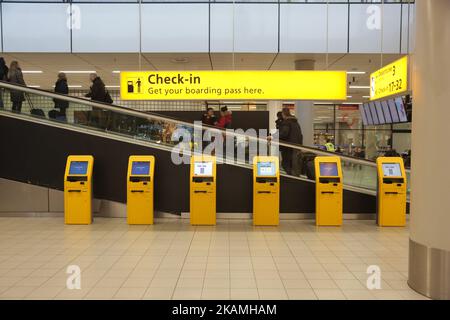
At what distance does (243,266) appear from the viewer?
5195 mm

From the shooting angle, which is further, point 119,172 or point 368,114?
point 368,114

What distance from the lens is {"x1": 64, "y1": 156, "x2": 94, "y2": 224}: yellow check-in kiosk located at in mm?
7527

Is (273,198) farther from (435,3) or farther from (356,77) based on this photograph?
(356,77)

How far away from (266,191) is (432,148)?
382 centimetres

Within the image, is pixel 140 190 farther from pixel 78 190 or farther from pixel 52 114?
pixel 52 114

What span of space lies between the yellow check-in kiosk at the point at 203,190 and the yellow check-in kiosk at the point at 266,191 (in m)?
0.76

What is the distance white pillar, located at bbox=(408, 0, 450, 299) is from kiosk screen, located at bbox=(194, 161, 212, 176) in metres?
3.97

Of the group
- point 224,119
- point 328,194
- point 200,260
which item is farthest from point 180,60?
point 200,260

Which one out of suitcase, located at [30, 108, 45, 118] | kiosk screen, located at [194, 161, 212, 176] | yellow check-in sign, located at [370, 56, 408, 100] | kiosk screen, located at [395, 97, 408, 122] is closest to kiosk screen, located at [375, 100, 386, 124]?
kiosk screen, located at [395, 97, 408, 122]

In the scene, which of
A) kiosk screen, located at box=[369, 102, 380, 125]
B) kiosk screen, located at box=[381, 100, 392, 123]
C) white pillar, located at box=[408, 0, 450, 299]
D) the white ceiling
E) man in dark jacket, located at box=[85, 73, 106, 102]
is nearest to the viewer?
white pillar, located at box=[408, 0, 450, 299]

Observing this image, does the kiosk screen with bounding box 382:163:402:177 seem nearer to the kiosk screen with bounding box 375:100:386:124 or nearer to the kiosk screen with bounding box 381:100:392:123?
the kiosk screen with bounding box 381:100:392:123

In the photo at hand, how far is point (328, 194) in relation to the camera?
7.60 meters

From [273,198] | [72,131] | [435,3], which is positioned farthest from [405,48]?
[72,131]
